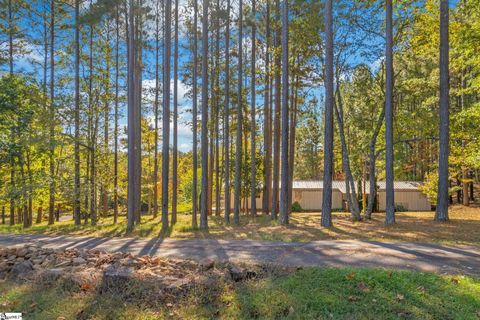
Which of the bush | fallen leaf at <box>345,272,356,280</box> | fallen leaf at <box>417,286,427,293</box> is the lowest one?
the bush

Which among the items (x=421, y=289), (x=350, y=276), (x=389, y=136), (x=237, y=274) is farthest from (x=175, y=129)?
(x=421, y=289)

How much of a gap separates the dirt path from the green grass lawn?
0.80 meters

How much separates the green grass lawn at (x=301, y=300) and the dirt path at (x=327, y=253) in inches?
31.3

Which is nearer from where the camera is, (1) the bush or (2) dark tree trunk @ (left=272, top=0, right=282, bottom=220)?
(2) dark tree trunk @ (left=272, top=0, right=282, bottom=220)

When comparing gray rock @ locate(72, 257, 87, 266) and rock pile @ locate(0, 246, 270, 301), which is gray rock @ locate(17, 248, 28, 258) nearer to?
rock pile @ locate(0, 246, 270, 301)

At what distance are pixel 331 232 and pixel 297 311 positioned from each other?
19.5 feet

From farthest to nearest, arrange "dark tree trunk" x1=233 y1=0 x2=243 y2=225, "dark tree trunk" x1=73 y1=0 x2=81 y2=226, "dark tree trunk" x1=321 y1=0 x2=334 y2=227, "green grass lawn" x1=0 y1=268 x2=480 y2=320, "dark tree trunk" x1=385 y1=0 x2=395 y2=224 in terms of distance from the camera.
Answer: "dark tree trunk" x1=73 y1=0 x2=81 y2=226, "dark tree trunk" x1=233 y1=0 x2=243 y2=225, "dark tree trunk" x1=385 y1=0 x2=395 y2=224, "dark tree trunk" x1=321 y1=0 x2=334 y2=227, "green grass lawn" x1=0 y1=268 x2=480 y2=320

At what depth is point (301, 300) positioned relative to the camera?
3.89 metres

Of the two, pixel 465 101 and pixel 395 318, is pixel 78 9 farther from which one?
pixel 465 101

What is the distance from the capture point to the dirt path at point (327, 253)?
529cm

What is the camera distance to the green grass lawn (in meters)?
3.70

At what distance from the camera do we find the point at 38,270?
5.32 metres

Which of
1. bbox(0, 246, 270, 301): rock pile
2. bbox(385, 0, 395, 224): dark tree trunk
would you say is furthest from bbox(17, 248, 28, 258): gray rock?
bbox(385, 0, 395, 224): dark tree trunk

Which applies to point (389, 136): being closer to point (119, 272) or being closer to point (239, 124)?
point (239, 124)
